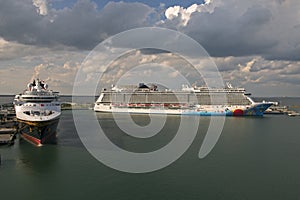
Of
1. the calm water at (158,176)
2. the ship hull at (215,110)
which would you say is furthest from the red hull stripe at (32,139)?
the ship hull at (215,110)

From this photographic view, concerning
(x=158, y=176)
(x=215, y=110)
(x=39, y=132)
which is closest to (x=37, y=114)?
(x=39, y=132)

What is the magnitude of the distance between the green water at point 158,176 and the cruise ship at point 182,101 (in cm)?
3077

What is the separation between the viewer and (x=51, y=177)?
16000mm

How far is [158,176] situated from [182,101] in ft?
156

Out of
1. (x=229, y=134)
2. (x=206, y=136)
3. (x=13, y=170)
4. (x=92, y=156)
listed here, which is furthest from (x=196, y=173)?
(x=229, y=134)

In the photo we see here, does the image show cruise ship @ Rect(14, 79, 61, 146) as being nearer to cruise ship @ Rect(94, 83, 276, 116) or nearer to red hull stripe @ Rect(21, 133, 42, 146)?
red hull stripe @ Rect(21, 133, 42, 146)

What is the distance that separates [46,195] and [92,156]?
282 inches

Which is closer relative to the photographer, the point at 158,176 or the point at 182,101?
the point at 158,176

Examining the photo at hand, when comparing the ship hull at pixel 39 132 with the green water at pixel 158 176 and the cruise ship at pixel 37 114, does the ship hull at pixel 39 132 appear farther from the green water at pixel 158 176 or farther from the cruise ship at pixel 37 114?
the green water at pixel 158 176

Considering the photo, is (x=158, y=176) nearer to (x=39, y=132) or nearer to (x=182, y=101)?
(x=39, y=132)

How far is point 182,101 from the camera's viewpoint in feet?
207

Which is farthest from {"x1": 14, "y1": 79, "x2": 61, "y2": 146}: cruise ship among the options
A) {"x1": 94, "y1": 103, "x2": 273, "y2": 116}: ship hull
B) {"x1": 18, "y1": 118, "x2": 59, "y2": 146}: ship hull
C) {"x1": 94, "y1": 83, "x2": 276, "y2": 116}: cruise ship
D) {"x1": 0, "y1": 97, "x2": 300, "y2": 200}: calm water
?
{"x1": 94, "y1": 83, "x2": 276, "y2": 116}: cruise ship

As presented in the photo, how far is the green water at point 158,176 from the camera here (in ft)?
44.3

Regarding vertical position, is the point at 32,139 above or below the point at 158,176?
above
